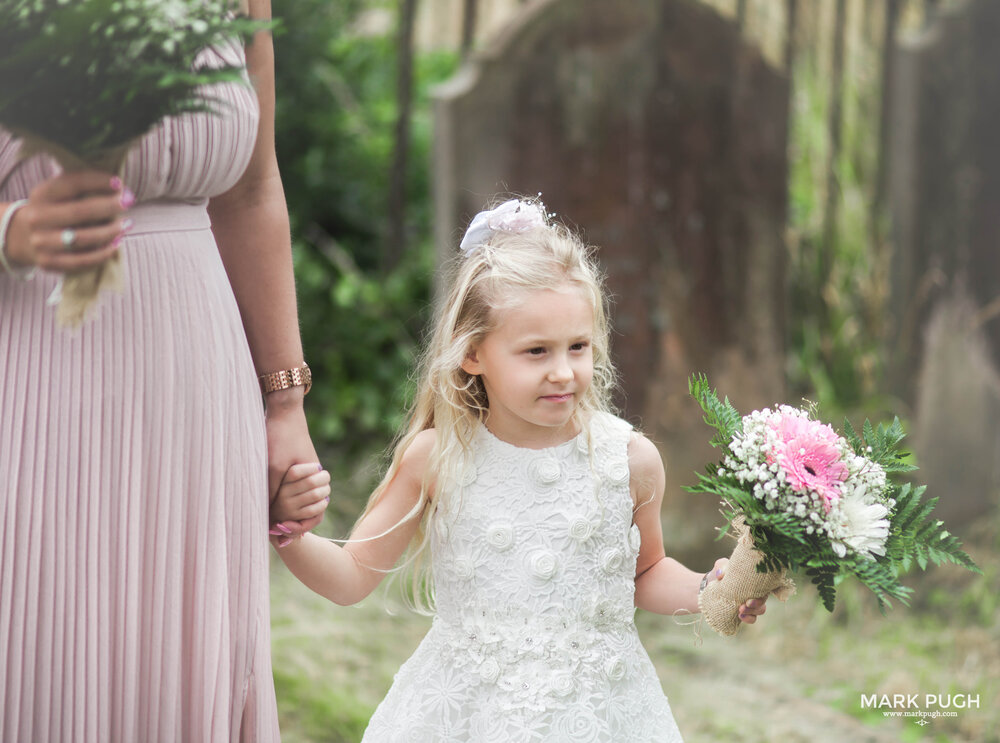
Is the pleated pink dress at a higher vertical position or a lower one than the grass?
higher

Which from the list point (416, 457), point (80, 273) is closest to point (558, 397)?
point (416, 457)

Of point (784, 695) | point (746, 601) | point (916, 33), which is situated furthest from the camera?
point (916, 33)

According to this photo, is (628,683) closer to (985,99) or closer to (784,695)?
(784,695)

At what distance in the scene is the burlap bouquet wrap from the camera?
165cm

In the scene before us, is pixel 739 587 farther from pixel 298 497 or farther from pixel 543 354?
pixel 298 497

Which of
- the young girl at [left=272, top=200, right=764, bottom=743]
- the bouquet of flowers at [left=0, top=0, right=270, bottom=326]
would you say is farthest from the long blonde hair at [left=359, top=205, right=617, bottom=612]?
the bouquet of flowers at [left=0, top=0, right=270, bottom=326]

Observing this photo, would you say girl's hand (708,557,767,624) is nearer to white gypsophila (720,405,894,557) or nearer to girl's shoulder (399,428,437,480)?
white gypsophila (720,405,894,557)

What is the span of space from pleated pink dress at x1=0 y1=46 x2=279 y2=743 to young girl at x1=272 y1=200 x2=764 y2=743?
0.29 metres

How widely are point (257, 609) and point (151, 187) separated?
588 mm

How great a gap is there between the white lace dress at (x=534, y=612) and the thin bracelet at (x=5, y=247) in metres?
0.83

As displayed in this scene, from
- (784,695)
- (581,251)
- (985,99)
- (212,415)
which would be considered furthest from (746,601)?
(985,99)

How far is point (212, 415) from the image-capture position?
4.73 ft

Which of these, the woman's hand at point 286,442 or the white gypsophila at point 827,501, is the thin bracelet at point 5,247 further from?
the white gypsophila at point 827,501

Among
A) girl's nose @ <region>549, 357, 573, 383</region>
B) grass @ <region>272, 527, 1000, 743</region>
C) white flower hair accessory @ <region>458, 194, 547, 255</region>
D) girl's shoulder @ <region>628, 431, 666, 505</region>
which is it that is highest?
white flower hair accessory @ <region>458, 194, 547, 255</region>
